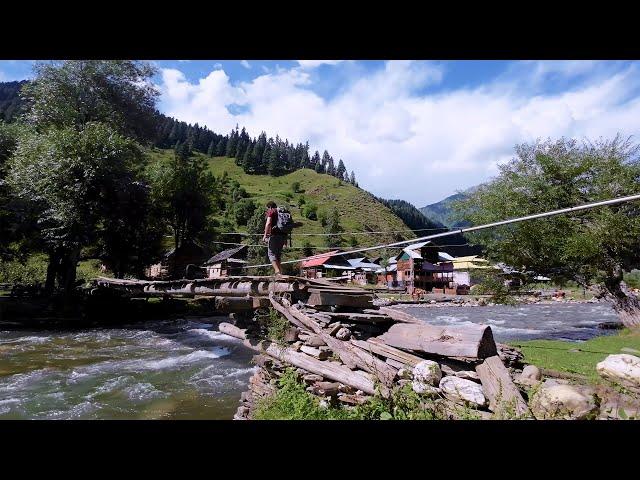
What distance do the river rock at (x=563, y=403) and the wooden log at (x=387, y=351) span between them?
6.63 feet

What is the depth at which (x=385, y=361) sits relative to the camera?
303 inches

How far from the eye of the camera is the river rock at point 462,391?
5.84 metres

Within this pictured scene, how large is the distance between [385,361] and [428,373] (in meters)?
1.28

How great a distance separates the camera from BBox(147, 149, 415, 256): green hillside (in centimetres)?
13675

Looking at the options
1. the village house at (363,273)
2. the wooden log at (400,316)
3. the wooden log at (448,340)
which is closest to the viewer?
the wooden log at (448,340)

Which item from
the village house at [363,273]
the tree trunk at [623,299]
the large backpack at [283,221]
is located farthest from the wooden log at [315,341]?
the village house at [363,273]

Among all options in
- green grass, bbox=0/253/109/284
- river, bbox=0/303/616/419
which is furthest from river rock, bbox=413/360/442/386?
green grass, bbox=0/253/109/284

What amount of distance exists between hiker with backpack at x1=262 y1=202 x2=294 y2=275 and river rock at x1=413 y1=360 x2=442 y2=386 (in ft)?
16.9

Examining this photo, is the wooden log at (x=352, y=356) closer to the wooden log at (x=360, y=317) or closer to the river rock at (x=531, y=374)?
the wooden log at (x=360, y=317)

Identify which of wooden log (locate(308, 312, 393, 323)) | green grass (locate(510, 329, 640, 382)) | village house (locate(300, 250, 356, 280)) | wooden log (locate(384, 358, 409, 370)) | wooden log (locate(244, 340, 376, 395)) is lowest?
green grass (locate(510, 329, 640, 382))

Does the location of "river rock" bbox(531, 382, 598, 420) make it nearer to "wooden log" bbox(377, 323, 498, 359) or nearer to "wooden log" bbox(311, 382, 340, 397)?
"wooden log" bbox(377, 323, 498, 359)

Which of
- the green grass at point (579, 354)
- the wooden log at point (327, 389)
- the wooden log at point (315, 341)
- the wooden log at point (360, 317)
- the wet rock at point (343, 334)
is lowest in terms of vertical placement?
the green grass at point (579, 354)
